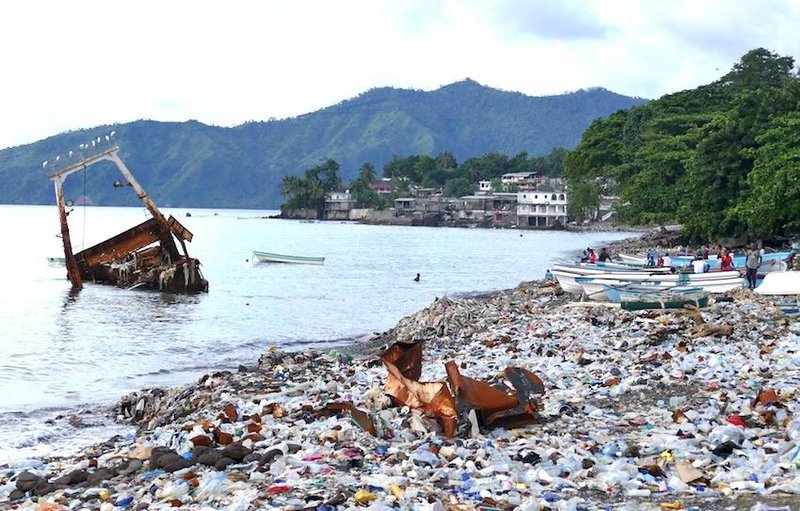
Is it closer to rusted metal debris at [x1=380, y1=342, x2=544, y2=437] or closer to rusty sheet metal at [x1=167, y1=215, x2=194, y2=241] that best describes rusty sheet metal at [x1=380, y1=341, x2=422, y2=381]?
rusted metal debris at [x1=380, y1=342, x2=544, y2=437]

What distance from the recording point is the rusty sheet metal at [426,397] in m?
8.92

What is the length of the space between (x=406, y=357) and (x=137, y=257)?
99.1 feet

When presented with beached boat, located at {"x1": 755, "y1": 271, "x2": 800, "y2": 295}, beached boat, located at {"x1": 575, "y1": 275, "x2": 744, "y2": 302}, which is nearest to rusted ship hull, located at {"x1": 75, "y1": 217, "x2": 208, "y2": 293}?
beached boat, located at {"x1": 575, "y1": 275, "x2": 744, "y2": 302}

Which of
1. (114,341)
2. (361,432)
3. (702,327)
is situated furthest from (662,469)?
(114,341)

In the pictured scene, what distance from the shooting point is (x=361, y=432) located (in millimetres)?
9008

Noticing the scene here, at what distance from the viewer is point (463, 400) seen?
9.08 m

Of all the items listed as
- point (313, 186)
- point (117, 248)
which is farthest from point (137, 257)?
point (313, 186)

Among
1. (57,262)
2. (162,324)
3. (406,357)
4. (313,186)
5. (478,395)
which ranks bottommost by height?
(162,324)

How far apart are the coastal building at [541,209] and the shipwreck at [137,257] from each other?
10223 centimetres

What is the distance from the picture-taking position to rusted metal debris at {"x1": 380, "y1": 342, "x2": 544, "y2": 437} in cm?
900

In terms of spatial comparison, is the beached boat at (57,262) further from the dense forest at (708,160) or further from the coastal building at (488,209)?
the coastal building at (488,209)

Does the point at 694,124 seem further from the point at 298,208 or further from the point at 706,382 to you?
the point at 298,208

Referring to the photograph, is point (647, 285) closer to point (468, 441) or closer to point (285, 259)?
point (468, 441)

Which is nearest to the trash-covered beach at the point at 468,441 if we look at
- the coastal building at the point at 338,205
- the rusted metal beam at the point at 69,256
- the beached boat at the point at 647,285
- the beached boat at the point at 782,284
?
the beached boat at the point at 782,284
